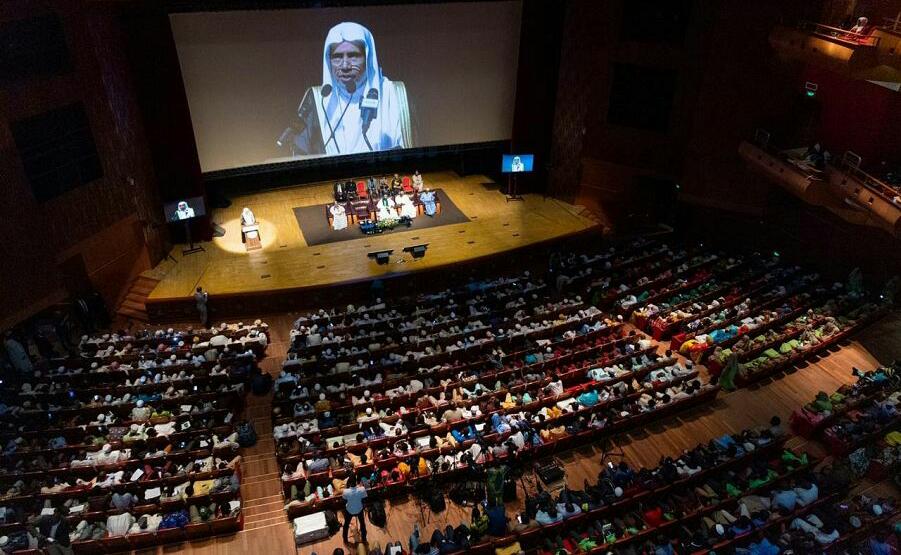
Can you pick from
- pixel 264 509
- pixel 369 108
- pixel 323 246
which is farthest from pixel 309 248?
pixel 264 509

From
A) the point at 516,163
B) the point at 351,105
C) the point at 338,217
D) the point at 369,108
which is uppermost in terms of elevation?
the point at 351,105

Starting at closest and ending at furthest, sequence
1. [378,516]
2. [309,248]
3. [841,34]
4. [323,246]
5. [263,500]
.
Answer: [378,516] < [263,500] < [841,34] < [309,248] < [323,246]

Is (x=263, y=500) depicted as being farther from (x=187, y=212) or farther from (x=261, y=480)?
(x=187, y=212)

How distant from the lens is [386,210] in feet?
62.6

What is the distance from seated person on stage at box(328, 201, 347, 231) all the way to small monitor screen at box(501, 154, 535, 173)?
226 inches

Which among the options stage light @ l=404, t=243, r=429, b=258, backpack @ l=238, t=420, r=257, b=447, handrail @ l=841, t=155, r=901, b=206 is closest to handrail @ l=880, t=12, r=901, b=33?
handrail @ l=841, t=155, r=901, b=206

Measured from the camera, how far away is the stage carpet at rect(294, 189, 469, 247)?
18297 mm

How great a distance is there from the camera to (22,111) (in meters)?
12.8

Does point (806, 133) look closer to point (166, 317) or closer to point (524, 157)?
point (524, 157)

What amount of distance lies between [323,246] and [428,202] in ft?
12.9

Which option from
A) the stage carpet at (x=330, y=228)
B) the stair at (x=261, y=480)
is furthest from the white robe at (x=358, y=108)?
the stair at (x=261, y=480)

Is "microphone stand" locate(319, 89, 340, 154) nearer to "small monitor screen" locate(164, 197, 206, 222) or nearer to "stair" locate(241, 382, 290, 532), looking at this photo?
"small monitor screen" locate(164, 197, 206, 222)

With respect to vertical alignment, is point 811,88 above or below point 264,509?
above

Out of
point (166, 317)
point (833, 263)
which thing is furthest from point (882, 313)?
point (166, 317)
